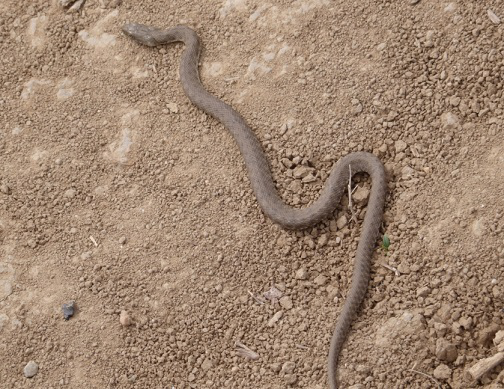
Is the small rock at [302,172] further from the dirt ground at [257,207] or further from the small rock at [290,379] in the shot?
the small rock at [290,379]

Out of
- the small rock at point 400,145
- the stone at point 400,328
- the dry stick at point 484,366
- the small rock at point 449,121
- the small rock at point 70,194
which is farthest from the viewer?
the small rock at point 70,194

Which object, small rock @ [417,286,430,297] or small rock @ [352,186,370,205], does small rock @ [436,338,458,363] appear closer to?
small rock @ [417,286,430,297]

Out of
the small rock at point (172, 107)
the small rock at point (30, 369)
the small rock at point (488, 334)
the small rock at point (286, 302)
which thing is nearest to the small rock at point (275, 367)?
the small rock at point (286, 302)

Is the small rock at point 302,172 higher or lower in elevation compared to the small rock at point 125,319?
higher

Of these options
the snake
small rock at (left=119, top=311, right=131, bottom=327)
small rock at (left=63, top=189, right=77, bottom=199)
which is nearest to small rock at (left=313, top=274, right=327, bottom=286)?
Answer: the snake

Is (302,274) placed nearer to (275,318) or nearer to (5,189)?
(275,318)

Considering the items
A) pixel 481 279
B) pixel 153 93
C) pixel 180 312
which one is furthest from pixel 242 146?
pixel 481 279
